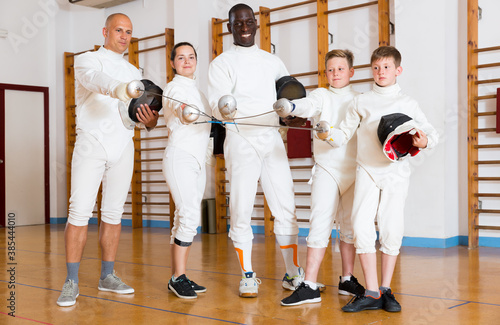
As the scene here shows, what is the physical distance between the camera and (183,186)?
2904 millimetres

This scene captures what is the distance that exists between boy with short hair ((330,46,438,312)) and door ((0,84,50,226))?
6.25 m

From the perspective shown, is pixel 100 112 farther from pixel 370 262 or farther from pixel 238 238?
pixel 370 262

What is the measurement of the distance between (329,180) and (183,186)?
753mm

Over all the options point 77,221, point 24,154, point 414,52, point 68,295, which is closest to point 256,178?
point 77,221

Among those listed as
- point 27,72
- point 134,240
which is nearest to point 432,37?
point 134,240

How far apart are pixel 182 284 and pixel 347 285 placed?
85 centimetres

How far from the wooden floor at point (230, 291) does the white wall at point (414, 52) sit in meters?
0.47

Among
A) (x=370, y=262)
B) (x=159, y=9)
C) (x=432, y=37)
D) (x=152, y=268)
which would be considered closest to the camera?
(x=370, y=262)

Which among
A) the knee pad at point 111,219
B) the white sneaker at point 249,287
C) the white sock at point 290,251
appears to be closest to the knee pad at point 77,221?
the knee pad at point 111,219

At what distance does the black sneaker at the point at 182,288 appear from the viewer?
2885 mm

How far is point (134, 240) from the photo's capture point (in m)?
5.91

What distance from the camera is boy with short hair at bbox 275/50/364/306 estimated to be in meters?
2.69

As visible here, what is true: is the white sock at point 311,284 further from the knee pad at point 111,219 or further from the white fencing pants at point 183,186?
the knee pad at point 111,219

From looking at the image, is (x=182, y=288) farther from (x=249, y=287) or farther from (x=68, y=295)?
(x=68, y=295)
